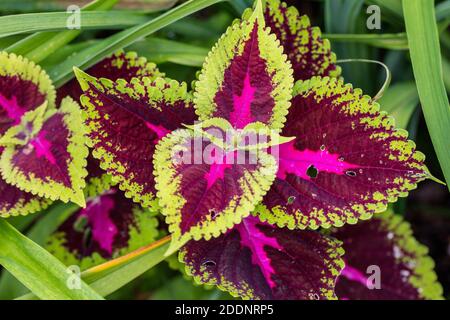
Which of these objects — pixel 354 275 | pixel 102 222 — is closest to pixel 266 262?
pixel 354 275

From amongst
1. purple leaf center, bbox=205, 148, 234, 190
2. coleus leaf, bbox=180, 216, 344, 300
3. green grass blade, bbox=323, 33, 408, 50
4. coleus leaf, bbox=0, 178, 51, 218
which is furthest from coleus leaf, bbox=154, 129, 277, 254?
green grass blade, bbox=323, 33, 408, 50

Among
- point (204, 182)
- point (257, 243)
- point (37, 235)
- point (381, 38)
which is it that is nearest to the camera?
point (204, 182)

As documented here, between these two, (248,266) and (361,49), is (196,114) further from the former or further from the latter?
(361,49)

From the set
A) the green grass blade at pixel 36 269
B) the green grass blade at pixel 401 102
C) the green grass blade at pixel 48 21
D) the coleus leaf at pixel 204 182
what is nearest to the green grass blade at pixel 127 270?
the green grass blade at pixel 36 269

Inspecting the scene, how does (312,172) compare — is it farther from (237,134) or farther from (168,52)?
(168,52)

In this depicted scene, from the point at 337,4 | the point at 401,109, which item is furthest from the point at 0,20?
the point at 401,109

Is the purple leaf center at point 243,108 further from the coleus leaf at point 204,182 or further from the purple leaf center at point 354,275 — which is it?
the purple leaf center at point 354,275
